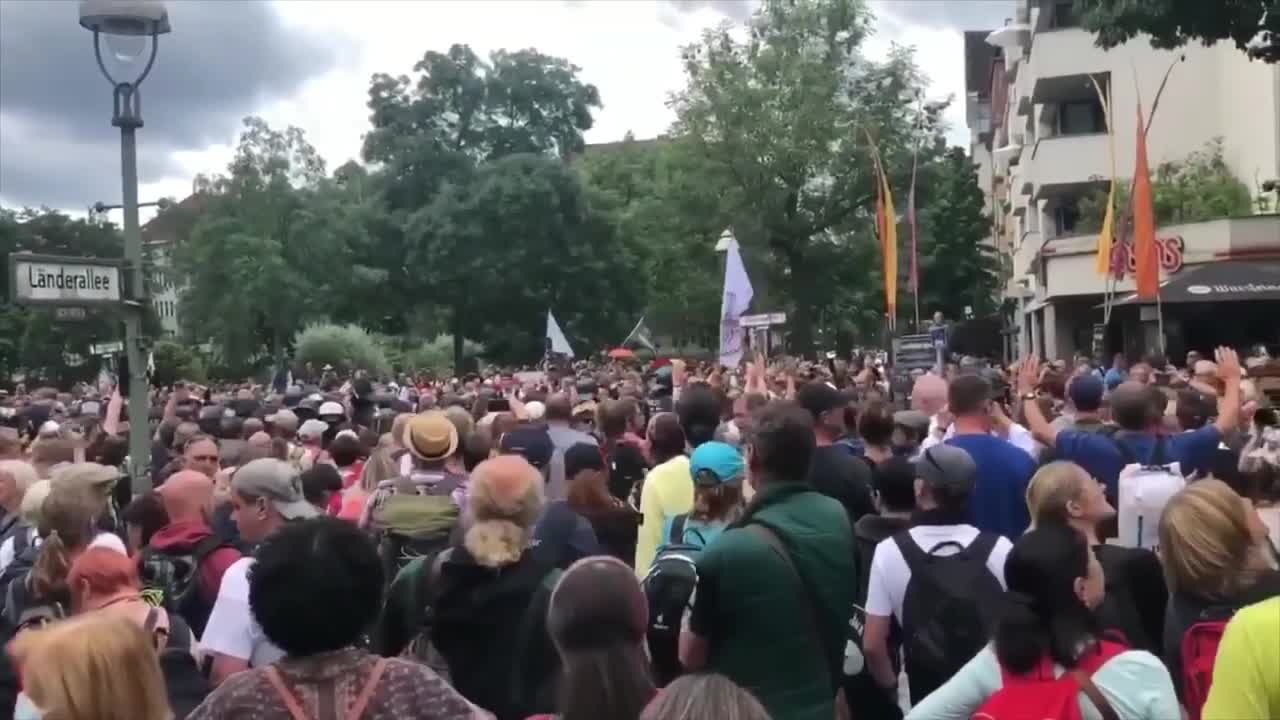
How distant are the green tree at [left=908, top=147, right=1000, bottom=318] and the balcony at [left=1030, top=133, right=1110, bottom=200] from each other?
14.7m

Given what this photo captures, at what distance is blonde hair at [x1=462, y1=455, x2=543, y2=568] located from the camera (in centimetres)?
472

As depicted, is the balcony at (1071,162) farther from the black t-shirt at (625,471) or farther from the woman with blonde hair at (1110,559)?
the woman with blonde hair at (1110,559)

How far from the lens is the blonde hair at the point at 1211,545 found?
157 inches

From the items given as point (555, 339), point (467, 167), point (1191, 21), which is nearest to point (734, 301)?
point (1191, 21)

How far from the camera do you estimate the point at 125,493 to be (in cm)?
893

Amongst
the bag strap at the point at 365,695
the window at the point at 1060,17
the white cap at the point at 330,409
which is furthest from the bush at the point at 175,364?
the bag strap at the point at 365,695

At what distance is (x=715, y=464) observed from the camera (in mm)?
5305

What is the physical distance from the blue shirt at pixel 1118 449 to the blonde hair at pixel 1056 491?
2.61m

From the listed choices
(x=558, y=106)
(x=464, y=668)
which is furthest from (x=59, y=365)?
(x=464, y=668)

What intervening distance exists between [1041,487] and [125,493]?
19.8 feet

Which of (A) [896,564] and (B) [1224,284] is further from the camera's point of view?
(B) [1224,284]

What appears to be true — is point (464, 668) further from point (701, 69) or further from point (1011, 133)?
point (1011, 133)

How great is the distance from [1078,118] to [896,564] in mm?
42744

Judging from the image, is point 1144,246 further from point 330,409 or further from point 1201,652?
point 1201,652
